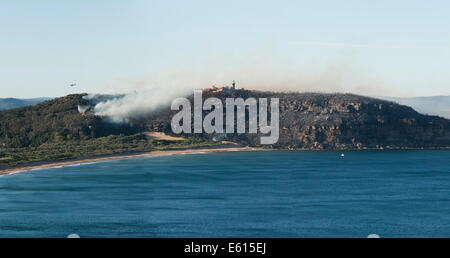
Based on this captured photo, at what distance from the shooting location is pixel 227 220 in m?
93.1

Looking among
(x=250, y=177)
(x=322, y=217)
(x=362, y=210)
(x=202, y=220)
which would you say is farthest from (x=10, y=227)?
(x=250, y=177)

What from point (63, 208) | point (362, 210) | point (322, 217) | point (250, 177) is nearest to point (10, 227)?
point (63, 208)

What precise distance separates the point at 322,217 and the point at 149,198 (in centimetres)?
3684

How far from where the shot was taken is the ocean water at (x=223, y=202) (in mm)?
86562

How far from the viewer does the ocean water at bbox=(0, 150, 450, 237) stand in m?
86.6

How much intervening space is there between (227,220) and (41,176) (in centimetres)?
7692

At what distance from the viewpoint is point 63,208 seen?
104625 millimetres

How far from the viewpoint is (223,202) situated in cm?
11438

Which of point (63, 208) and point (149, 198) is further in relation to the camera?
point (149, 198)
